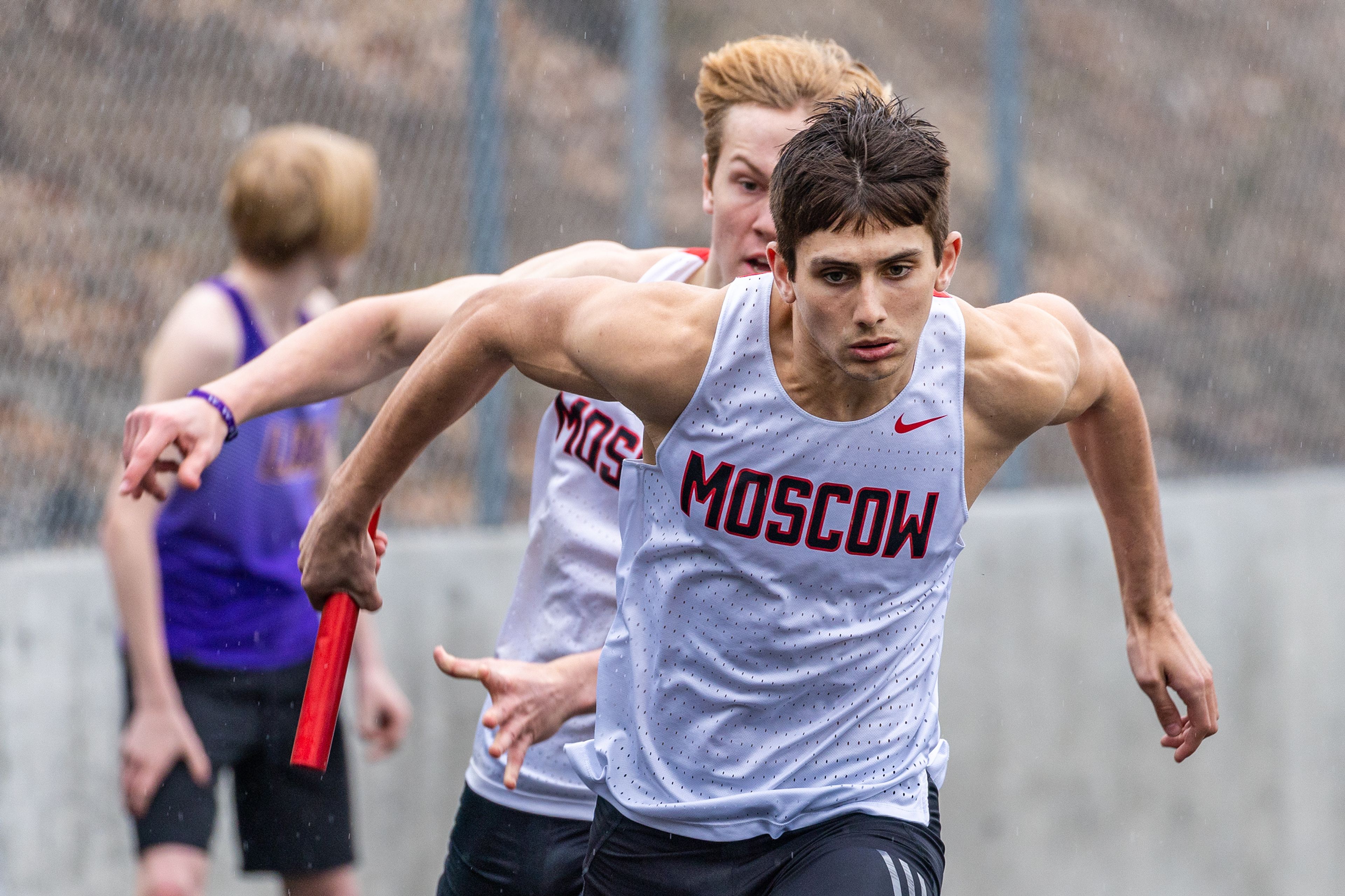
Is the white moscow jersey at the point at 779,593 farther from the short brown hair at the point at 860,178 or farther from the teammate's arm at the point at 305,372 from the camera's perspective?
the teammate's arm at the point at 305,372

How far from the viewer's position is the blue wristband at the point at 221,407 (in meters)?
2.90

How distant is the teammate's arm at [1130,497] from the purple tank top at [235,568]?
1.94m

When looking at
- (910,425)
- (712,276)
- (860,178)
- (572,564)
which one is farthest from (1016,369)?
(572,564)

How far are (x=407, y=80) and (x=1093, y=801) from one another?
3.36 metres

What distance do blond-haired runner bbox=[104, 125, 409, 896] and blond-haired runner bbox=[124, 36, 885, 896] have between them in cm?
79

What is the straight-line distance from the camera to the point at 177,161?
15.0 feet

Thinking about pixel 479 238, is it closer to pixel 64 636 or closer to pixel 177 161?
pixel 177 161

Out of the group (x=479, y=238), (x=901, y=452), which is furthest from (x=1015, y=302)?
(x=479, y=238)

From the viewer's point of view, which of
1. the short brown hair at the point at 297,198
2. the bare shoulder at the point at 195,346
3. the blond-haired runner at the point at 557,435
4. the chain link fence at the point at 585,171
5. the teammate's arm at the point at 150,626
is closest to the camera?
the blond-haired runner at the point at 557,435

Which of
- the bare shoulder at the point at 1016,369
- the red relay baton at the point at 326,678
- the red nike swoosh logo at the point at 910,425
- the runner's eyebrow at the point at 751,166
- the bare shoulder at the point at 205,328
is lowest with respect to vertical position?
the red relay baton at the point at 326,678

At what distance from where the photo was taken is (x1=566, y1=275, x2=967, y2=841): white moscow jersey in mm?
2477

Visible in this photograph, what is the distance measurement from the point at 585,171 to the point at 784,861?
3054mm

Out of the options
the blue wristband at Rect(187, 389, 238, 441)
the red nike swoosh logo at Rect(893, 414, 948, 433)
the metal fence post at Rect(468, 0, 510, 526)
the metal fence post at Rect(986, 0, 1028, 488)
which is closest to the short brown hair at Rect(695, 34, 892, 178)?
the red nike swoosh logo at Rect(893, 414, 948, 433)

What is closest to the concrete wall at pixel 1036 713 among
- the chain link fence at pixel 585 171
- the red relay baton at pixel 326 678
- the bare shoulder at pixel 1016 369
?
the chain link fence at pixel 585 171
